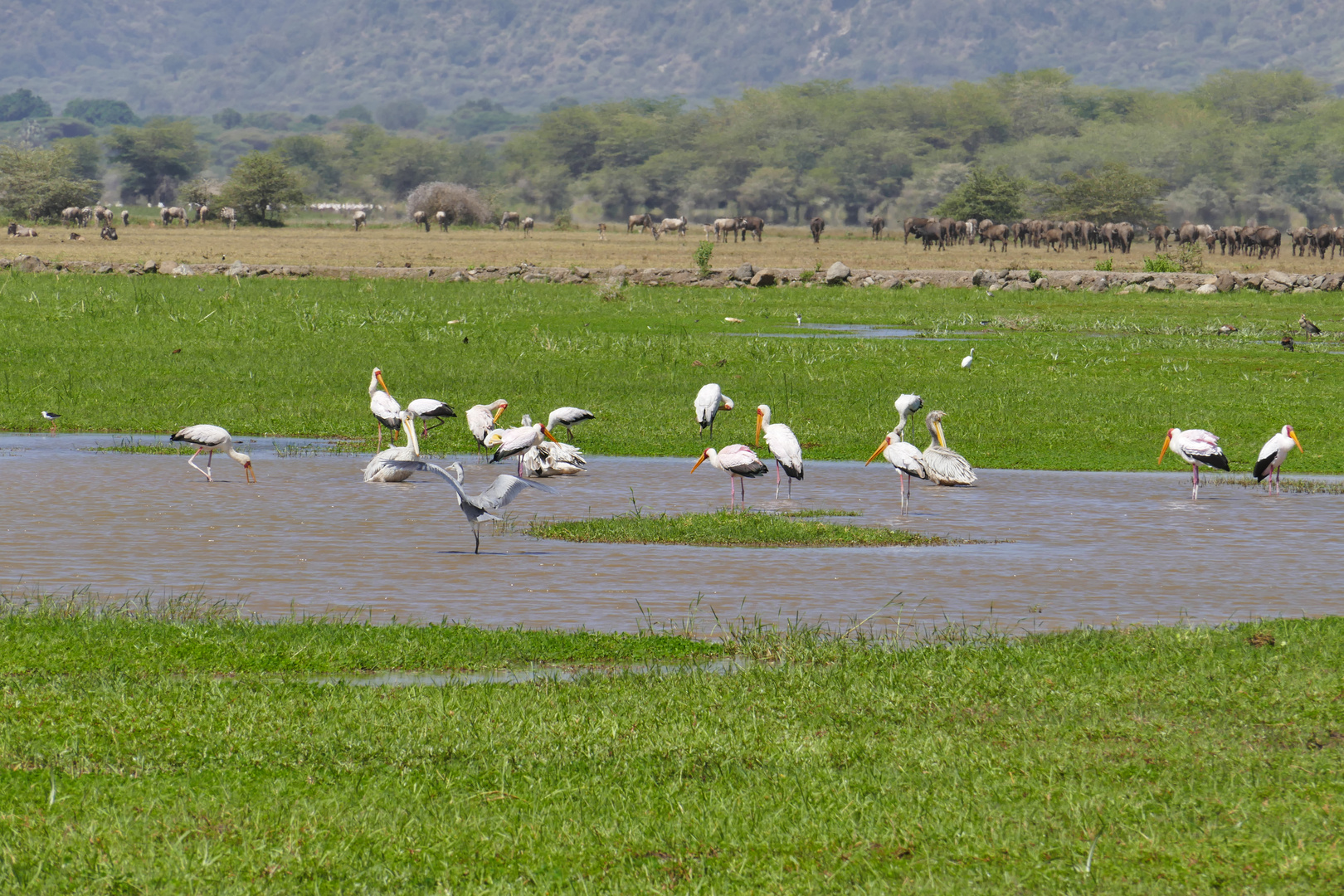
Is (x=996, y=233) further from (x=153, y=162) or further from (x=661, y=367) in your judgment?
(x=153, y=162)

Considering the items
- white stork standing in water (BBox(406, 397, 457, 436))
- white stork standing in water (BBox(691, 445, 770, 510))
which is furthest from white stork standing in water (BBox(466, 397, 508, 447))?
white stork standing in water (BBox(691, 445, 770, 510))

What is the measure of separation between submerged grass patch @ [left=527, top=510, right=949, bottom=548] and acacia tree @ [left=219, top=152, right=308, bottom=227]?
3667 inches

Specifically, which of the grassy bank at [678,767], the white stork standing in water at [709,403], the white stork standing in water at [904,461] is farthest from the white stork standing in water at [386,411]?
the grassy bank at [678,767]

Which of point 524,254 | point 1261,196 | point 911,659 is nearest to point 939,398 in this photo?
point 911,659

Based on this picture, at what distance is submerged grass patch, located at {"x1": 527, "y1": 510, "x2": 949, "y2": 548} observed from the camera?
13898 mm

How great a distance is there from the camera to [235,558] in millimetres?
12938

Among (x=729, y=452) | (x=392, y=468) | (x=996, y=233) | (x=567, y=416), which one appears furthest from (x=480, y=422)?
(x=996, y=233)

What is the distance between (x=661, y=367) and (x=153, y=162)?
162m

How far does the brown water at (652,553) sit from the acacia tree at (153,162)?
169 meters

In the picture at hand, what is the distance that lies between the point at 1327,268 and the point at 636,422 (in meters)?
53.5

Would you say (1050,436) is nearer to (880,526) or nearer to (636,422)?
(636,422)

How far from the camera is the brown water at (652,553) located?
1144cm

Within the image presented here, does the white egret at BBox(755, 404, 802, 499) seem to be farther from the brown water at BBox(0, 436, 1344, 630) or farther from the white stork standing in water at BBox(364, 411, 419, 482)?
the white stork standing in water at BBox(364, 411, 419, 482)

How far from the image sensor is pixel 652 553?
13352 mm
